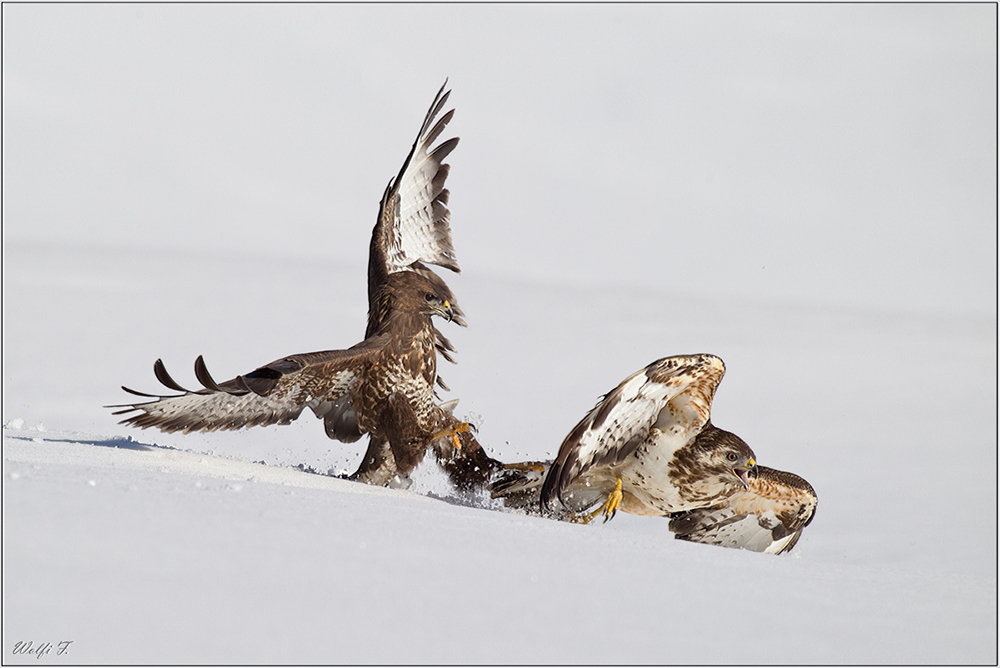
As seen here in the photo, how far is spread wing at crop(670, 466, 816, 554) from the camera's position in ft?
17.9

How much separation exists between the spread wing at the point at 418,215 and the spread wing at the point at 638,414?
5.47ft

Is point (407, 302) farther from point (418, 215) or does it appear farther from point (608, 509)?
point (608, 509)

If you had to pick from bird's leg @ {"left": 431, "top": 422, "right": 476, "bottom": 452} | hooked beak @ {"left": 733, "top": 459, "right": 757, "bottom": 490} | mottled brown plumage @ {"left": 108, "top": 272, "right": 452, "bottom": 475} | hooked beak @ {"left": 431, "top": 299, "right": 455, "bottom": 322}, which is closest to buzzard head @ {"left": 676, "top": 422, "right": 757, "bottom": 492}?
hooked beak @ {"left": 733, "top": 459, "right": 757, "bottom": 490}

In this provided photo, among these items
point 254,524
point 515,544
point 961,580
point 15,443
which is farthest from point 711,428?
point 15,443

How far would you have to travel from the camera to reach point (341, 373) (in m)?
5.40

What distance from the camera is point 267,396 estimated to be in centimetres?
538

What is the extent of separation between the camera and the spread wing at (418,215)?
598 cm

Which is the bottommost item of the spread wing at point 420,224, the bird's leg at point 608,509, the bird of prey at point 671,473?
the bird's leg at point 608,509

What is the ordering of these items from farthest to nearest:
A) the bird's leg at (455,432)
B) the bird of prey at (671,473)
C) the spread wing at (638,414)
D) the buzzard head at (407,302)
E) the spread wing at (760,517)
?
the buzzard head at (407,302)
the bird's leg at (455,432)
the spread wing at (760,517)
the bird of prey at (671,473)
the spread wing at (638,414)

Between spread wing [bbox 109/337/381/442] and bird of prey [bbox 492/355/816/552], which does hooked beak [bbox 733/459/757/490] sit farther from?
spread wing [bbox 109/337/381/442]

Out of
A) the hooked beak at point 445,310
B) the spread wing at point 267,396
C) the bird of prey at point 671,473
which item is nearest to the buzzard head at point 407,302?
the hooked beak at point 445,310

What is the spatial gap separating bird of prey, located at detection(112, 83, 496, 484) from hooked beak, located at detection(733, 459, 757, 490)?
4.67 feet

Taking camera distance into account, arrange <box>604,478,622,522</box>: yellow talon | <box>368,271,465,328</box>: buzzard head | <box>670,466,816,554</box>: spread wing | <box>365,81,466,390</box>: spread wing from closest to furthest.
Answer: <box>604,478,622,522</box>: yellow talon < <box>670,466,816,554</box>: spread wing < <box>368,271,465,328</box>: buzzard head < <box>365,81,466,390</box>: spread wing

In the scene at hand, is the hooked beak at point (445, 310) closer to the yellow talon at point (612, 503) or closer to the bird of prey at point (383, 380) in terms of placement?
the bird of prey at point (383, 380)
